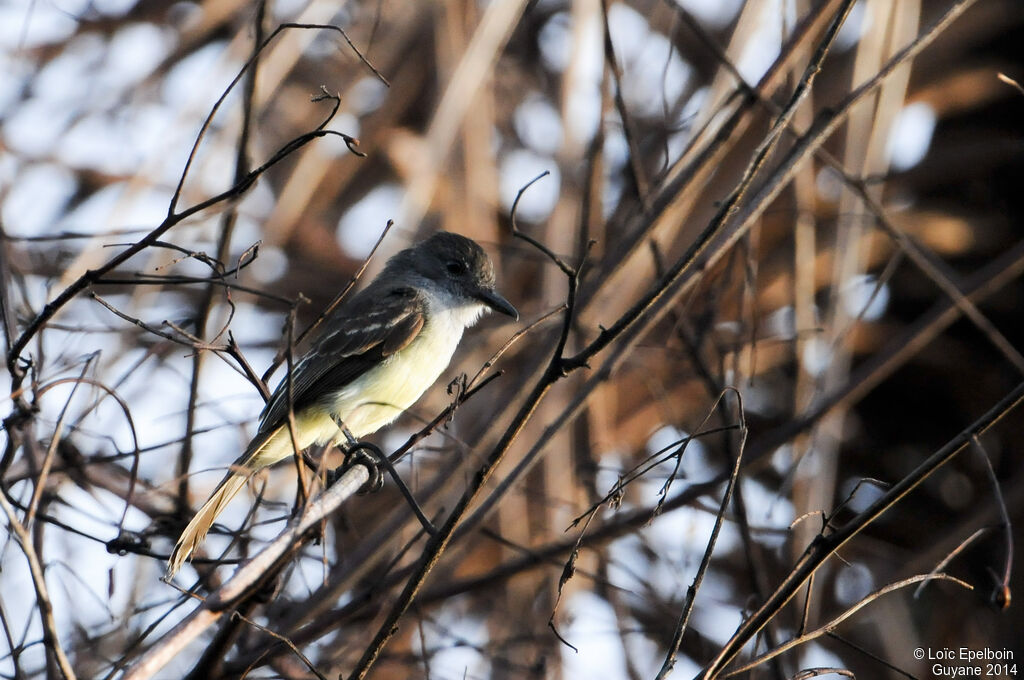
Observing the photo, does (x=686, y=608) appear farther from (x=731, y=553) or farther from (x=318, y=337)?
(x=731, y=553)

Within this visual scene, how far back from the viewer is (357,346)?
469 cm

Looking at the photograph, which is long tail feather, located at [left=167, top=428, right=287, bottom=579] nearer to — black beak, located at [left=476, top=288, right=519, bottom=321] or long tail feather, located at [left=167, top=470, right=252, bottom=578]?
long tail feather, located at [left=167, top=470, right=252, bottom=578]

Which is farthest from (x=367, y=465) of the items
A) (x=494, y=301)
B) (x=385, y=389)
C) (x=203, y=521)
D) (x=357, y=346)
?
(x=494, y=301)

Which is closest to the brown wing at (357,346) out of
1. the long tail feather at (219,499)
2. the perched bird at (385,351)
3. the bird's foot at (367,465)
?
the perched bird at (385,351)

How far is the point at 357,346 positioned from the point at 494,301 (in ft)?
2.31

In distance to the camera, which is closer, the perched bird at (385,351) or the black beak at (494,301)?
the perched bird at (385,351)

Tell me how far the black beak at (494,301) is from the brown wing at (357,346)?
335 mm

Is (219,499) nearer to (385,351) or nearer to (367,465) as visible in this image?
(367,465)

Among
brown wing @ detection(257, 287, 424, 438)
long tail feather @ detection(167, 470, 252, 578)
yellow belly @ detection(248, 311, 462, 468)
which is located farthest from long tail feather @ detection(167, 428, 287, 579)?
brown wing @ detection(257, 287, 424, 438)

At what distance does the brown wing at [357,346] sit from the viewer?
4.62 metres

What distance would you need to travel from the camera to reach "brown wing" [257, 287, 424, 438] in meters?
4.62

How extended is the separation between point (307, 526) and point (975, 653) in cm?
514

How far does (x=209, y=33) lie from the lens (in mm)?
6520

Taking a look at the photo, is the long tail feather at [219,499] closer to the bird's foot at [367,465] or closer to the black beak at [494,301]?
the bird's foot at [367,465]
